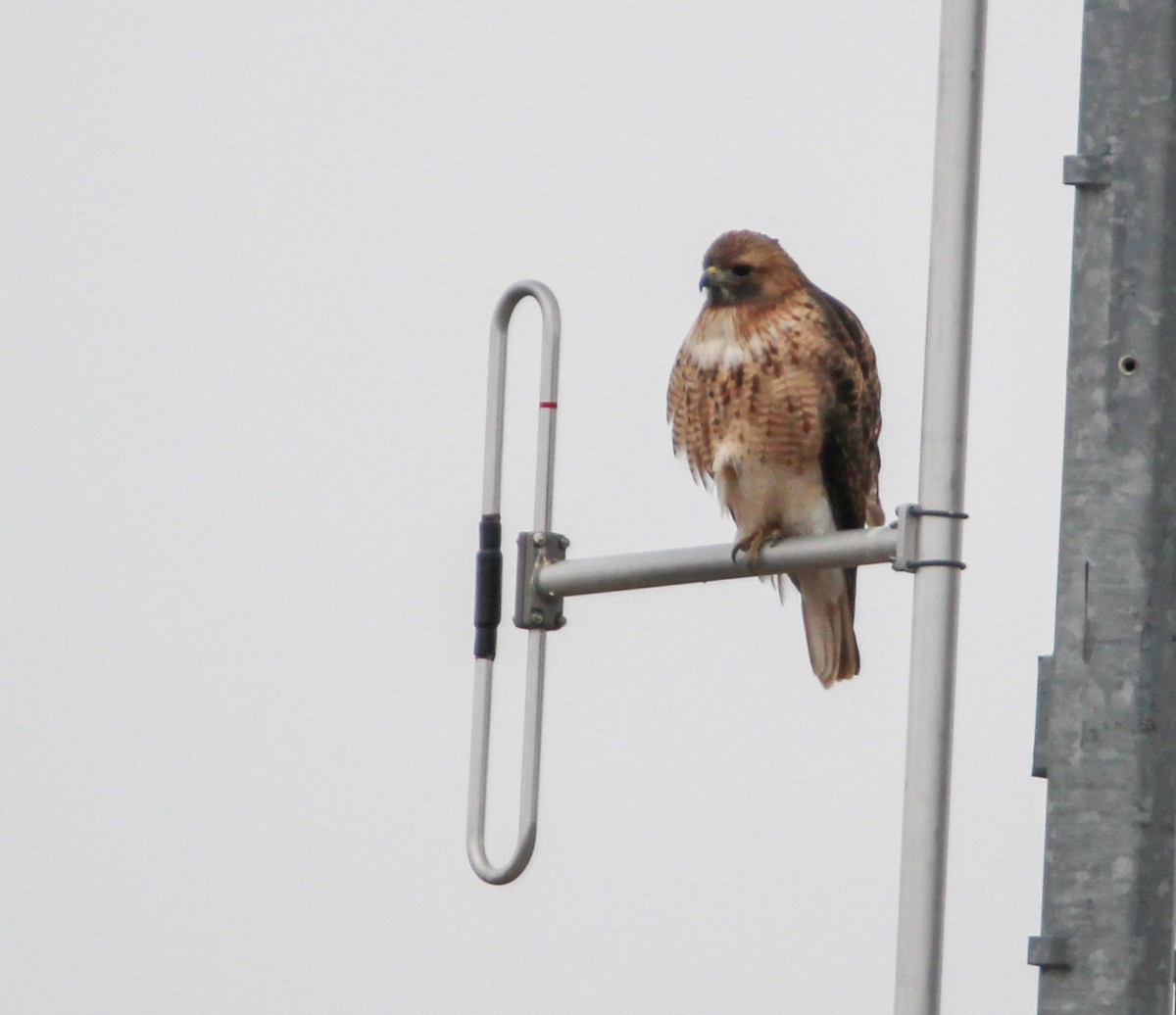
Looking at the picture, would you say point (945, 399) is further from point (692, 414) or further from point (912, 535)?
point (692, 414)

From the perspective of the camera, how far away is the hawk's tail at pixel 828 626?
20.4ft

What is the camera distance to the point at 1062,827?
260 centimetres

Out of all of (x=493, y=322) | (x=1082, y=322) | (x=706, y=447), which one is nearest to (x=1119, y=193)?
(x=1082, y=322)

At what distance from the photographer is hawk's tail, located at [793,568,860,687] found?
20.4 ft

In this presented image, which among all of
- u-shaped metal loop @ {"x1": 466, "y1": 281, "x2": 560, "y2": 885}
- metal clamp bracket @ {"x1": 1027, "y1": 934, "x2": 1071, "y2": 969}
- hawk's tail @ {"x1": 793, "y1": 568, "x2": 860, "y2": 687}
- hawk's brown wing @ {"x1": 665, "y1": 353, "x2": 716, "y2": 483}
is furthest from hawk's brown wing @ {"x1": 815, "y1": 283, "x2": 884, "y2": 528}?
metal clamp bracket @ {"x1": 1027, "y1": 934, "x2": 1071, "y2": 969}

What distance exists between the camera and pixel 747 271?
20.7 ft

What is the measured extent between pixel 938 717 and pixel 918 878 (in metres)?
0.20

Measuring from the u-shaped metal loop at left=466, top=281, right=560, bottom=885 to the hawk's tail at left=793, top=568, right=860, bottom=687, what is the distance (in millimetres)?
2086

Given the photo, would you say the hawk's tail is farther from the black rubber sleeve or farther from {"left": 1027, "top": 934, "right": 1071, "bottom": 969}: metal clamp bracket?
{"left": 1027, "top": 934, "right": 1071, "bottom": 969}: metal clamp bracket

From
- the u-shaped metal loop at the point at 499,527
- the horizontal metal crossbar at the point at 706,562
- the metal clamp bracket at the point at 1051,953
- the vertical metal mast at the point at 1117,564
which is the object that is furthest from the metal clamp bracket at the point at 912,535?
the u-shaped metal loop at the point at 499,527

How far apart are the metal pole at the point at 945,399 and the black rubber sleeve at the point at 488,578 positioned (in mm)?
1431

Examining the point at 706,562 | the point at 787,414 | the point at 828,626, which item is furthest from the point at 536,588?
the point at 828,626

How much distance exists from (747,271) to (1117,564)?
3.74 metres

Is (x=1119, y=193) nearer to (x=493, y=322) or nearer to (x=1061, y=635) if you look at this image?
(x=1061, y=635)
